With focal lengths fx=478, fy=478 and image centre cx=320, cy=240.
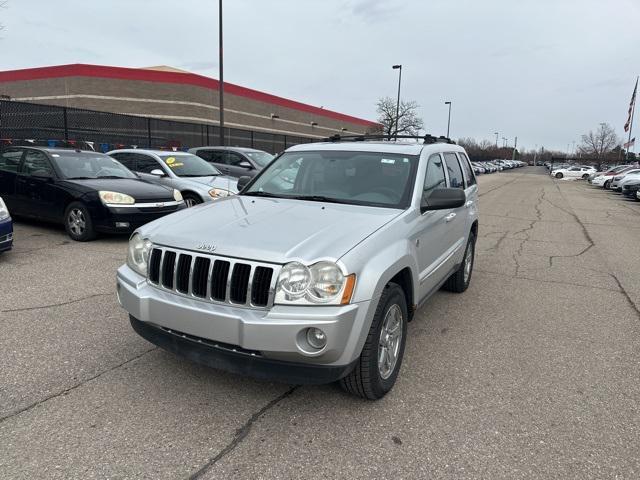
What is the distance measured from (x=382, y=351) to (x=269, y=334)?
93 centimetres

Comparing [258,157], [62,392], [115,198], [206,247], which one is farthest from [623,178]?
[62,392]

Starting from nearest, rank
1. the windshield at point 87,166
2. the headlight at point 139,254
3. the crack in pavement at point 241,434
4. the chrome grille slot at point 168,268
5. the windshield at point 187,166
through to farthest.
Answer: the crack in pavement at point 241,434 → the chrome grille slot at point 168,268 → the headlight at point 139,254 → the windshield at point 87,166 → the windshield at point 187,166

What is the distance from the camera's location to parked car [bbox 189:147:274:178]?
13809 millimetres

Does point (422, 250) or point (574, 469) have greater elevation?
point (422, 250)

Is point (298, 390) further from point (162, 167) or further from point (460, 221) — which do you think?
point (162, 167)

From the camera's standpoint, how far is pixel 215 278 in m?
2.89

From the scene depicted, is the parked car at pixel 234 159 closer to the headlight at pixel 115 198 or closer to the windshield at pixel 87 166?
the windshield at pixel 87 166

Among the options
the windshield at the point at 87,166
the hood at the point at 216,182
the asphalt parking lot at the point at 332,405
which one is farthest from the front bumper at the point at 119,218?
the asphalt parking lot at the point at 332,405

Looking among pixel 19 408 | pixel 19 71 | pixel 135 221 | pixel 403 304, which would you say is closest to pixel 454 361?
pixel 403 304

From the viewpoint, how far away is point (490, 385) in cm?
352

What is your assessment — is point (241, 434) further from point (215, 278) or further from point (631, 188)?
point (631, 188)

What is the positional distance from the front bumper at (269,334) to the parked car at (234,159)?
36.1ft

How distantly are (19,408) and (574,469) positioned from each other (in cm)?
329

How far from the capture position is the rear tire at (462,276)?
5.67 m
